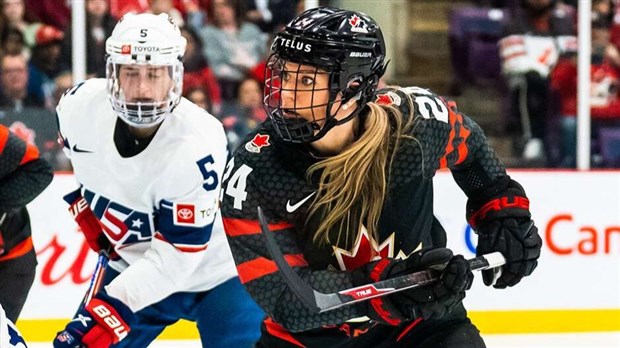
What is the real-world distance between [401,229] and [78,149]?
1031 millimetres

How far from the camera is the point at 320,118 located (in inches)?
88.2

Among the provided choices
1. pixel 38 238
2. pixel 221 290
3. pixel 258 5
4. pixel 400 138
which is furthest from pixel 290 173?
pixel 258 5

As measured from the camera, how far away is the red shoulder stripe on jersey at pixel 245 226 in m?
2.27

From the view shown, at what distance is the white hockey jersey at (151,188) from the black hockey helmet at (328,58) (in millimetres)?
651

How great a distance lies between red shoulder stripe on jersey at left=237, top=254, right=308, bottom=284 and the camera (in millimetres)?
2248

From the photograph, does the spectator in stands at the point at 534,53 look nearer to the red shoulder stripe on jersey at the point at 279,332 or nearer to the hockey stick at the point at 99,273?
the hockey stick at the point at 99,273

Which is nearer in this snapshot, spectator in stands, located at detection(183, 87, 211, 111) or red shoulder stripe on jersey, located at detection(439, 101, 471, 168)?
red shoulder stripe on jersey, located at detection(439, 101, 471, 168)

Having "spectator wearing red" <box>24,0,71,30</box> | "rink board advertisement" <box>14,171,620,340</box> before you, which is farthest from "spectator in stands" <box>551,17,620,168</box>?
"spectator wearing red" <box>24,0,71,30</box>

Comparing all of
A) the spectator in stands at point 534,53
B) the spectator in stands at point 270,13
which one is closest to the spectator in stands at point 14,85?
the spectator in stands at point 270,13

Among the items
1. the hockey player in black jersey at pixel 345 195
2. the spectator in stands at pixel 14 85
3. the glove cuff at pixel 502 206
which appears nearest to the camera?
the hockey player in black jersey at pixel 345 195

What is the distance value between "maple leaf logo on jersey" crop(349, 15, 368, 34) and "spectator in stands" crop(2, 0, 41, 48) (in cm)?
329

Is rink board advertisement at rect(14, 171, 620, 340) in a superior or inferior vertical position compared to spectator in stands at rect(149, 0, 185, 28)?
inferior

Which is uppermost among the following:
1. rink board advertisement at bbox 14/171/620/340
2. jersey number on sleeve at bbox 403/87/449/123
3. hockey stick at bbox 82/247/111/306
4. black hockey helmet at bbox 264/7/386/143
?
black hockey helmet at bbox 264/7/386/143

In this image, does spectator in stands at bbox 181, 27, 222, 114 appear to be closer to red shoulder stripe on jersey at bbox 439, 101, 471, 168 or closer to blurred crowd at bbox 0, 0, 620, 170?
blurred crowd at bbox 0, 0, 620, 170
